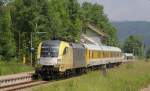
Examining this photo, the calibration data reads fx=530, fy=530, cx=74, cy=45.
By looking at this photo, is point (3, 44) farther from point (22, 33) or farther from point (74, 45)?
point (74, 45)

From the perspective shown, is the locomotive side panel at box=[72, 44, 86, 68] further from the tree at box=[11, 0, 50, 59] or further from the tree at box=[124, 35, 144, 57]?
the tree at box=[124, 35, 144, 57]

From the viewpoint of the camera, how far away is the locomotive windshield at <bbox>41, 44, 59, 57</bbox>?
36.4 metres

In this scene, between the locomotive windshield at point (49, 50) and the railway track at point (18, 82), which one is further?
the locomotive windshield at point (49, 50)

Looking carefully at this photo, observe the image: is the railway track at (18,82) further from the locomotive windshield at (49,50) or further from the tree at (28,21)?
the tree at (28,21)

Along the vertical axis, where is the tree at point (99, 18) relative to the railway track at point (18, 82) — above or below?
above

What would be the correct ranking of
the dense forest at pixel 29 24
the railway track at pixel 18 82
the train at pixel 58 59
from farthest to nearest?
the dense forest at pixel 29 24, the train at pixel 58 59, the railway track at pixel 18 82

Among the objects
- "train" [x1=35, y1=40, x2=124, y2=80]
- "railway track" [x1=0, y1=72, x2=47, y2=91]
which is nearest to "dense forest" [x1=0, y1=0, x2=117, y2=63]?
"train" [x1=35, y1=40, x2=124, y2=80]

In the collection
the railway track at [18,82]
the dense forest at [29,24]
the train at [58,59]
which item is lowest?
the railway track at [18,82]

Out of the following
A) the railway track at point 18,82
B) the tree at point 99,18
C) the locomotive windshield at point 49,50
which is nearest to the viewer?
the railway track at point 18,82

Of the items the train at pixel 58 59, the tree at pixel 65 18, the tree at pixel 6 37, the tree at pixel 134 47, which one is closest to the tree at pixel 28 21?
the tree at pixel 65 18

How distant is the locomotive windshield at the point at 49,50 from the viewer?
3638 centimetres

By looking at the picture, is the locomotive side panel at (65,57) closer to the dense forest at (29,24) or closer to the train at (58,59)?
the train at (58,59)

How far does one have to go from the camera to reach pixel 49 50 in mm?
36500

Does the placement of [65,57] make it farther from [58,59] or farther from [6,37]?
[6,37]
